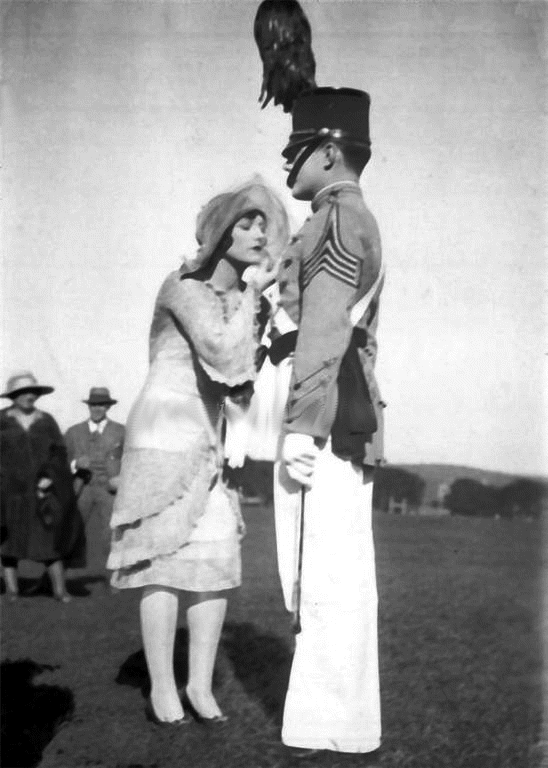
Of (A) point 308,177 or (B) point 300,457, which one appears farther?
(A) point 308,177

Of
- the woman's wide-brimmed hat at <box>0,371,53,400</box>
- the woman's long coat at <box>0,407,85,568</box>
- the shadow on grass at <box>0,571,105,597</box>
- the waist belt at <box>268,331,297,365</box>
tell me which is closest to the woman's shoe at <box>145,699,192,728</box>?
the waist belt at <box>268,331,297,365</box>

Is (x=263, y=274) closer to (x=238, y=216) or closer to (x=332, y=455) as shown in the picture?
(x=238, y=216)

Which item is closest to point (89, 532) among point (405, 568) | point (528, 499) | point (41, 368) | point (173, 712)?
point (405, 568)

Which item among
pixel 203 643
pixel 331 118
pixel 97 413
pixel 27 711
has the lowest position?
pixel 27 711

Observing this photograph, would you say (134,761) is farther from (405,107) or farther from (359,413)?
(405,107)

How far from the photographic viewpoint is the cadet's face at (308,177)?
4.52 meters

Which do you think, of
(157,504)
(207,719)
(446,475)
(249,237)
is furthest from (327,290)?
(446,475)

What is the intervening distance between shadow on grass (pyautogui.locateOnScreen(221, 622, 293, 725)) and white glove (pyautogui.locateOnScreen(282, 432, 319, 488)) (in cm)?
119

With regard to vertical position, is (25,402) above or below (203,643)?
above

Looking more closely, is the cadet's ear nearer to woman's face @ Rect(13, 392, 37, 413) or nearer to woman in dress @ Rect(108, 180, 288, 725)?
woman in dress @ Rect(108, 180, 288, 725)

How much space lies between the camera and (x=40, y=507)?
913 cm

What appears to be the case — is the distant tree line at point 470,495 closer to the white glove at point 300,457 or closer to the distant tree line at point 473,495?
the distant tree line at point 473,495

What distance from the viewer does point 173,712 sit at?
4.83m

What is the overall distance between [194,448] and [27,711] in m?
1.33
